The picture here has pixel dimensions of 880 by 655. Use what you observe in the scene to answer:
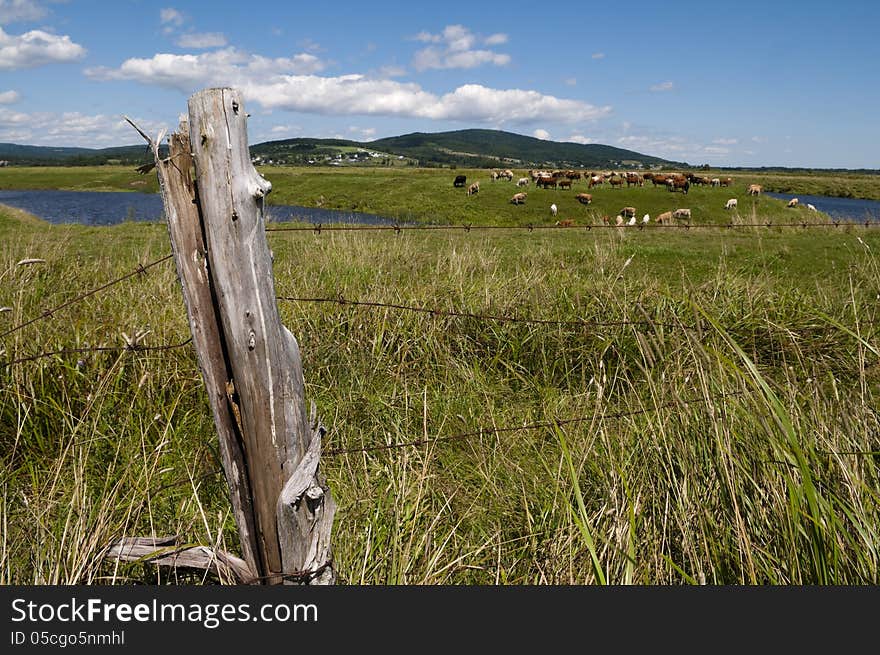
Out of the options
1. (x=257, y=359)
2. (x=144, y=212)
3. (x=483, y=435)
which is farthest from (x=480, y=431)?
(x=144, y=212)

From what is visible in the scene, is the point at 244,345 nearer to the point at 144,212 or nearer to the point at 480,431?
the point at 480,431

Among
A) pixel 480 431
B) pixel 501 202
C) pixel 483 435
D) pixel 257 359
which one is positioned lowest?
pixel 483 435

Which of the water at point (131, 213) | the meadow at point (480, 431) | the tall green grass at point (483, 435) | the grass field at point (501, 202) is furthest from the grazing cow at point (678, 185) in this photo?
the tall green grass at point (483, 435)

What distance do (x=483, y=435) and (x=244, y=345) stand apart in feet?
7.20

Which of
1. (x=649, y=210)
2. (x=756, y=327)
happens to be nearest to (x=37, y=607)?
(x=756, y=327)

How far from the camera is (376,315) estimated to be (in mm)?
5188

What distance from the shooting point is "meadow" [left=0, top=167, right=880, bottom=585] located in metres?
2.15

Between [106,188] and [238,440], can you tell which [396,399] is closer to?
[238,440]

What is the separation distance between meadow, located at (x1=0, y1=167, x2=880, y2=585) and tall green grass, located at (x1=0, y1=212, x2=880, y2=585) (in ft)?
0.06

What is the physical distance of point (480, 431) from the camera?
9.44 ft

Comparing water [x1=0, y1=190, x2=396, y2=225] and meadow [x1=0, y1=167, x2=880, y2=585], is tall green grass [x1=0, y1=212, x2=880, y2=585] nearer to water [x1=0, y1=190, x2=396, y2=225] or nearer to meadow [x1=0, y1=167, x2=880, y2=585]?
meadow [x1=0, y1=167, x2=880, y2=585]

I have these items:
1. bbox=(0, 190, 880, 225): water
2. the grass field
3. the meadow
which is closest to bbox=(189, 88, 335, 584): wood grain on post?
the meadow

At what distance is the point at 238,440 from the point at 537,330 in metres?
3.59

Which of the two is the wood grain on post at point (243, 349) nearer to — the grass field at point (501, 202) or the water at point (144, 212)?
the water at point (144, 212)
